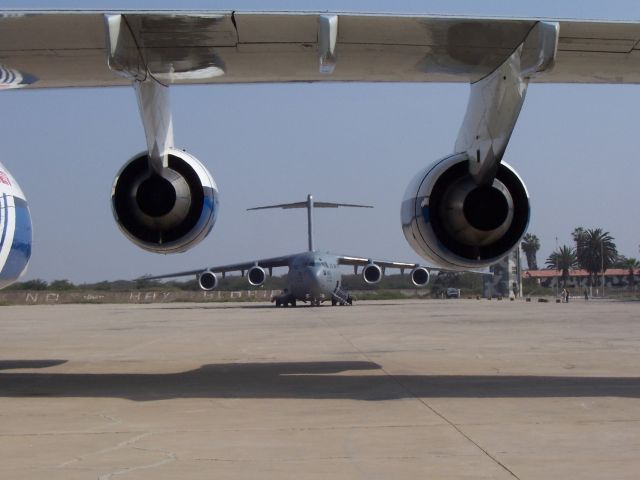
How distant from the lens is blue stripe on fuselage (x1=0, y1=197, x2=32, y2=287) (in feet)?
30.4

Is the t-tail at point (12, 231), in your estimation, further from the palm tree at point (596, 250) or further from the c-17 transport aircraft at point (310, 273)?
the palm tree at point (596, 250)

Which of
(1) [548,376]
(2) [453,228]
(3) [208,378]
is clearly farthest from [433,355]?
(2) [453,228]

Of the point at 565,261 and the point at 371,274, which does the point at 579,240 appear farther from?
the point at 371,274

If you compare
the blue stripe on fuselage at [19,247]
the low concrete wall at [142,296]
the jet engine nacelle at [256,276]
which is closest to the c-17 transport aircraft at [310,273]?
the jet engine nacelle at [256,276]

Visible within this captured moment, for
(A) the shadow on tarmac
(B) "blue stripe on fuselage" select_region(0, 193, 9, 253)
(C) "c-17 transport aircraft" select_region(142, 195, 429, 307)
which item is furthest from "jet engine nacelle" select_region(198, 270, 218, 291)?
(B) "blue stripe on fuselage" select_region(0, 193, 9, 253)

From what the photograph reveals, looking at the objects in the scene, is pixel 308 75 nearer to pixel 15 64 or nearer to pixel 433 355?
pixel 15 64

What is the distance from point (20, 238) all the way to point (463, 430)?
5.58 metres

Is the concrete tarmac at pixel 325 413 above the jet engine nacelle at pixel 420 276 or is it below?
below

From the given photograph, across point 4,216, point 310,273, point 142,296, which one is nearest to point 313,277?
point 310,273

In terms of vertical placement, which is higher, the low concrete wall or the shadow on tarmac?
the low concrete wall

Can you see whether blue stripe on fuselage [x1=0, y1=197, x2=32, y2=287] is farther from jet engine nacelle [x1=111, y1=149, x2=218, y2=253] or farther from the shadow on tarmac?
jet engine nacelle [x1=111, y1=149, x2=218, y2=253]

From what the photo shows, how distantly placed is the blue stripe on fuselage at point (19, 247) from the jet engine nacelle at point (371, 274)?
3382 cm

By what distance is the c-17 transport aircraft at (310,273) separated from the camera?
131ft

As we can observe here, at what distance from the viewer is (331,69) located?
730 cm
